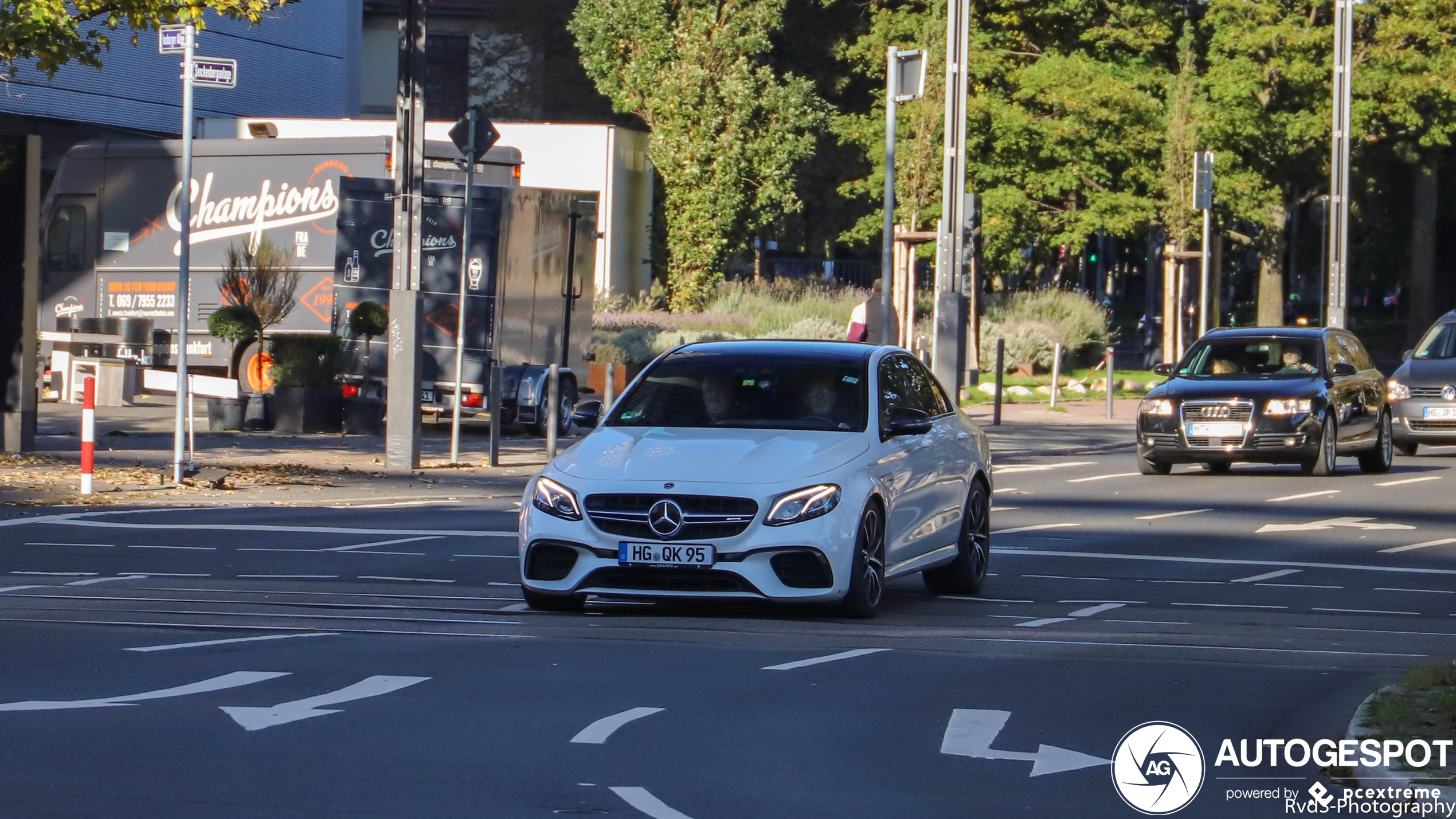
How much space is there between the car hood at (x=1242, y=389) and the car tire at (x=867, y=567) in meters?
11.1

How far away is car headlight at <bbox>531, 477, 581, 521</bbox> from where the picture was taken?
10719mm

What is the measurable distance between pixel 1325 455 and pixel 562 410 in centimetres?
890

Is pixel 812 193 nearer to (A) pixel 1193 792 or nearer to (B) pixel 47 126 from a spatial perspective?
(B) pixel 47 126

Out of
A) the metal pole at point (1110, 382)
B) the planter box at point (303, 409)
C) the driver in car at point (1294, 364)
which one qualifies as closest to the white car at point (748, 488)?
the driver in car at point (1294, 364)

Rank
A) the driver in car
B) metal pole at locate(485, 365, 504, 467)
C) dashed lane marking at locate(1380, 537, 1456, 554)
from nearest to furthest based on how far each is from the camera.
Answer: dashed lane marking at locate(1380, 537, 1456, 554), metal pole at locate(485, 365, 504, 467), the driver in car

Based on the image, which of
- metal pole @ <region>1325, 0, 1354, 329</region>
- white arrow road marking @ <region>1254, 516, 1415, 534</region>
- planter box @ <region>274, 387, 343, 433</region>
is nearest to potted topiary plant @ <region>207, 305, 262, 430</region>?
A: planter box @ <region>274, 387, 343, 433</region>

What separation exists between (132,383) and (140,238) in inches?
90.7

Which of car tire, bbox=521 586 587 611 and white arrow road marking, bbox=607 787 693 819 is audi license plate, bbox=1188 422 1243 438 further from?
white arrow road marking, bbox=607 787 693 819

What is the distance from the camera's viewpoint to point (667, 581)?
1059cm

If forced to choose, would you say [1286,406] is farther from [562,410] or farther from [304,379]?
[304,379]

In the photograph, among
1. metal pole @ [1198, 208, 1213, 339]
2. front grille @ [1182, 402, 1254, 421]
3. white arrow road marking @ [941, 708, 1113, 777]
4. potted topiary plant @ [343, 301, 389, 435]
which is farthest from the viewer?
metal pole @ [1198, 208, 1213, 339]

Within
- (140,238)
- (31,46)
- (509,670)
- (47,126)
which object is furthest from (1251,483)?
(47,126)

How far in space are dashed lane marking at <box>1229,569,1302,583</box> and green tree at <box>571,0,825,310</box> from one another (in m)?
32.2
